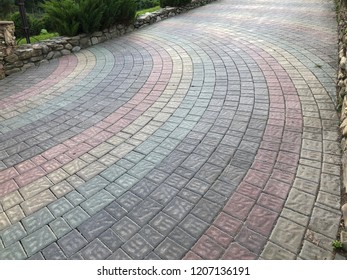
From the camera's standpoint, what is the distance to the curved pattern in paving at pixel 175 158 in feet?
7.14

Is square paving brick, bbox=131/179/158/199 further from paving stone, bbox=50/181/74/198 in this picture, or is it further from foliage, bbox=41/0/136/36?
foliage, bbox=41/0/136/36

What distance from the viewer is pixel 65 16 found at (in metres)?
7.66

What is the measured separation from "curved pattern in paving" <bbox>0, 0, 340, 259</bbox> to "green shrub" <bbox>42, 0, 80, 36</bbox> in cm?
218

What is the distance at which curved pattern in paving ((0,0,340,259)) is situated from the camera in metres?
2.18

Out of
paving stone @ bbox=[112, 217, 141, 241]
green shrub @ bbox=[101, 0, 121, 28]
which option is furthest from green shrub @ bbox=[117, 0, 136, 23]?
paving stone @ bbox=[112, 217, 141, 241]

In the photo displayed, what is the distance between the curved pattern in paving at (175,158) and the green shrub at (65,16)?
218 cm

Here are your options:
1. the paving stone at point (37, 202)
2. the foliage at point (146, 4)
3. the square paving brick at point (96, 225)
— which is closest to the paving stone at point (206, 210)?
the square paving brick at point (96, 225)

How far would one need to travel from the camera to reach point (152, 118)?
13.0 feet

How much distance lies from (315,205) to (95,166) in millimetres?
2267

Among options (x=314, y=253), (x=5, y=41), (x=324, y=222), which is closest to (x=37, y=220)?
(x=314, y=253)

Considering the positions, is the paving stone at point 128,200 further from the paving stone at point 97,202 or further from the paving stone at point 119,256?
the paving stone at point 119,256

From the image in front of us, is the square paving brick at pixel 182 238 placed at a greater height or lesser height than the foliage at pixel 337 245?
greater

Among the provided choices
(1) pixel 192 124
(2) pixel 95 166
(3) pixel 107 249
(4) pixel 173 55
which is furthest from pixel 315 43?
(3) pixel 107 249
